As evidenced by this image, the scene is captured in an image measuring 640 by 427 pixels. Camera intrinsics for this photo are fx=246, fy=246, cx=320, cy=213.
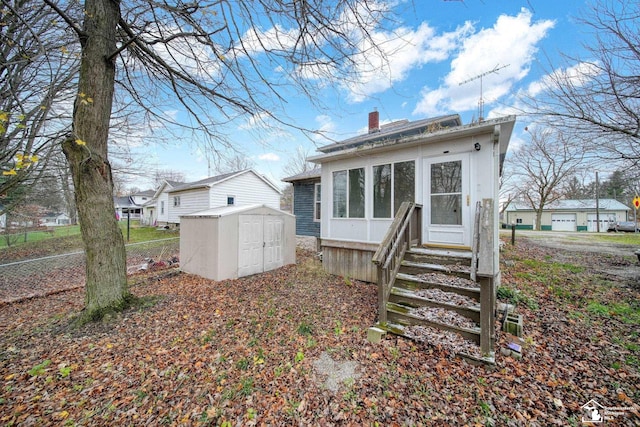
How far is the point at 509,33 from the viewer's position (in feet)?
14.1

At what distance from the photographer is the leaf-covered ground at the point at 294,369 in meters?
2.43

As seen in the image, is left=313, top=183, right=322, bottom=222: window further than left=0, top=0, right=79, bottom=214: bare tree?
Yes

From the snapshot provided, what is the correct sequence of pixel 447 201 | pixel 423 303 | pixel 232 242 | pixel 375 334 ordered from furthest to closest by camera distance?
pixel 232 242
pixel 447 201
pixel 423 303
pixel 375 334

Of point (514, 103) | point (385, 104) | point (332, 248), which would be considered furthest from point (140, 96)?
point (514, 103)

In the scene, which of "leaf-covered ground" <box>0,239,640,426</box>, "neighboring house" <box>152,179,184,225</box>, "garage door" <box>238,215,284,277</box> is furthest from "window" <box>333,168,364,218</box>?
"neighboring house" <box>152,179,184,225</box>

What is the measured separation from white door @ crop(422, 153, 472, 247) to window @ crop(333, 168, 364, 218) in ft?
5.35

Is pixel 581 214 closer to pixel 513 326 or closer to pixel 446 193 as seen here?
pixel 446 193

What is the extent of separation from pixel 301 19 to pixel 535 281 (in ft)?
24.8

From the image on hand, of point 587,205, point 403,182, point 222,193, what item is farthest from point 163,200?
point 587,205

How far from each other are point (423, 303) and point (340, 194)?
12.5 feet

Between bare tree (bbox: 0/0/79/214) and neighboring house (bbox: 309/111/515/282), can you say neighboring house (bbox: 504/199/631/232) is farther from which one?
bare tree (bbox: 0/0/79/214)

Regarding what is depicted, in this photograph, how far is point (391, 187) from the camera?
238 inches

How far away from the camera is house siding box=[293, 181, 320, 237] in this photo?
1255cm

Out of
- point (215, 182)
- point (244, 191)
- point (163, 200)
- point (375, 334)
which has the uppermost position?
point (215, 182)
